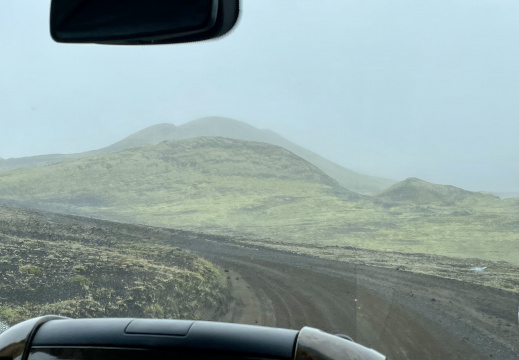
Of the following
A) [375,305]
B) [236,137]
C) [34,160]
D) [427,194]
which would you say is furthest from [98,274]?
[427,194]

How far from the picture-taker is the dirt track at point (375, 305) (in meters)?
3.95

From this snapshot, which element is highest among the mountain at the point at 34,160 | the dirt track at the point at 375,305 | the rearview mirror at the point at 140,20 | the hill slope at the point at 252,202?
the rearview mirror at the point at 140,20

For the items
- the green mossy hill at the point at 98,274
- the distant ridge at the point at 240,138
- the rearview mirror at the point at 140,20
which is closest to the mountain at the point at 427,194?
the distant ridge at the point at 240,138

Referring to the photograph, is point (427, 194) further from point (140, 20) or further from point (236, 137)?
point (140, 20)

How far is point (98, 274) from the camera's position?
4664mm

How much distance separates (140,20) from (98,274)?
2981mm

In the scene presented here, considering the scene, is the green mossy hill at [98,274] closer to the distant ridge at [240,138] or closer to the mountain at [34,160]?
the mountain at [34,160]

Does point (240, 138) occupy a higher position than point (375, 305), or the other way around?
point (240, 138)

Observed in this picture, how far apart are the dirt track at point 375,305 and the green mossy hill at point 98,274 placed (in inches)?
8.3

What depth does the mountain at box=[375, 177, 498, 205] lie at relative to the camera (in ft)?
16.6

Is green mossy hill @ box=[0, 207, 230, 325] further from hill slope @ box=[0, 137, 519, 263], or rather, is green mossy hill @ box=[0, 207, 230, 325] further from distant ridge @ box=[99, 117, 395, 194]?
distant ridge @ box=[99, 117, 395, 194]

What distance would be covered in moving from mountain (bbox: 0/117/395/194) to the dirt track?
727 millimetres

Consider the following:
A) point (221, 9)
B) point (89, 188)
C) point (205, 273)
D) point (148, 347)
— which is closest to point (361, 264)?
point (205, 273)

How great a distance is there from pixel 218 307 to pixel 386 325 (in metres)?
1.10
